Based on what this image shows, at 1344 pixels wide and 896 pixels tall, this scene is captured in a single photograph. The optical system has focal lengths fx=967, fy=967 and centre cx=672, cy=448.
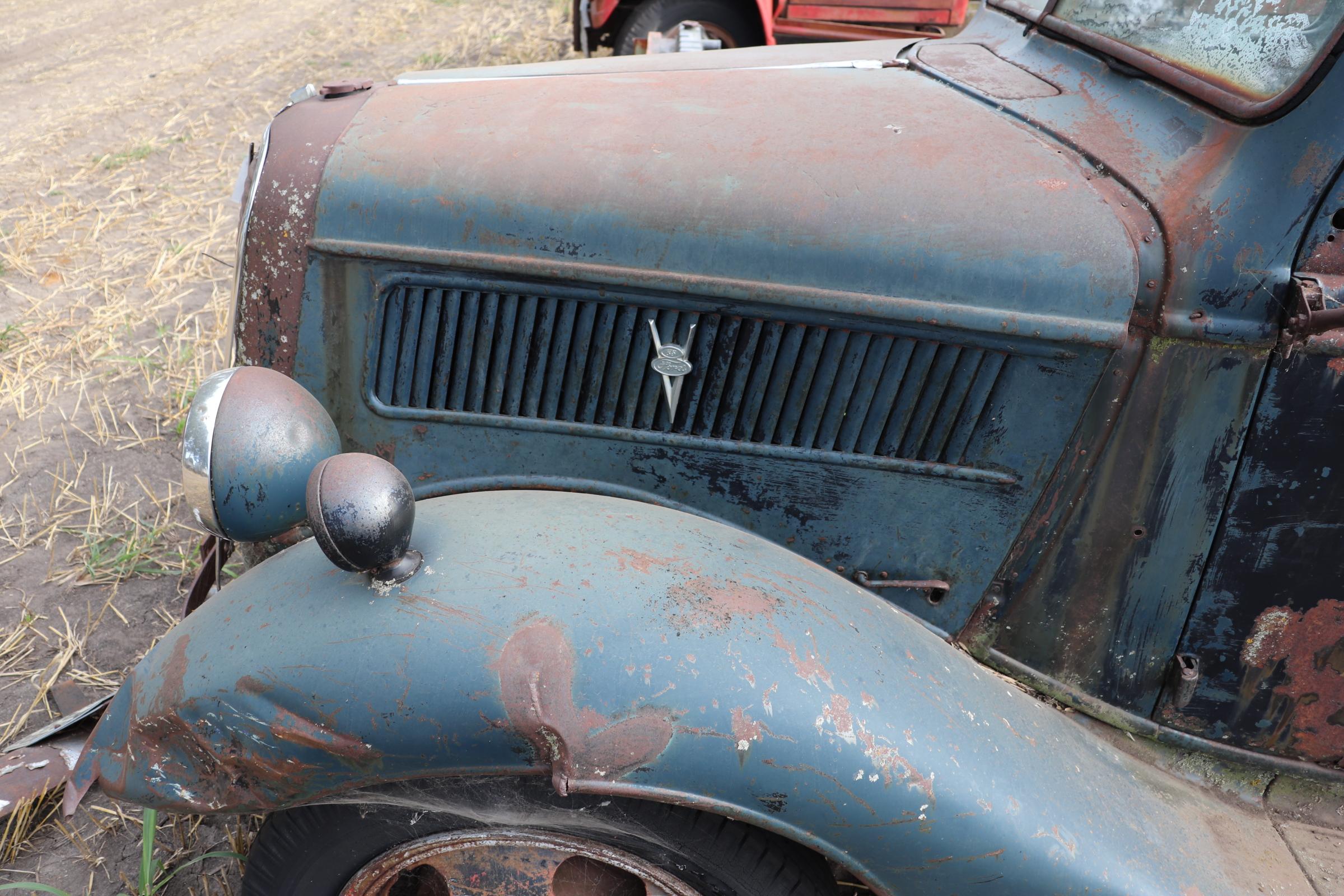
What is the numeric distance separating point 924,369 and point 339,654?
1057mm

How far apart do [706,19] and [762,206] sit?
4.88 metres

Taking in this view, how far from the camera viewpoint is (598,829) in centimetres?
146

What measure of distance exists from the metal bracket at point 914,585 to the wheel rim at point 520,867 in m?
0.65

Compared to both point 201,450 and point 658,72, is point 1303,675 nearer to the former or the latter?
point 658,72

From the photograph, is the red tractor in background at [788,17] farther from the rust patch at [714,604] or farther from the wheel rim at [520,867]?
the wheel rim at [520,867]

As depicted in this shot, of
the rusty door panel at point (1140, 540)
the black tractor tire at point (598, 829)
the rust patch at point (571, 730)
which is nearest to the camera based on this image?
the rust patch at point (571, 730)

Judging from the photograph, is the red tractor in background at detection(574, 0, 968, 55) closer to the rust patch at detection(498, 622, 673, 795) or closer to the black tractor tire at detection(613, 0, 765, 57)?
the black tractor tire at detection(613, 0, 765, 57)

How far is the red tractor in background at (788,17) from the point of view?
6.01 m

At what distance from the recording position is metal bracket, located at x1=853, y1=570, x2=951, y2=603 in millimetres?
1826

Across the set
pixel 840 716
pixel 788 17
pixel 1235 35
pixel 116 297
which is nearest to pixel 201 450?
pixel 840 716

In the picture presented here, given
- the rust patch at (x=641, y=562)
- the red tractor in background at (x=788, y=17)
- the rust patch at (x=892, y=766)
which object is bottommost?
the rust patch at (x=892, y=766)

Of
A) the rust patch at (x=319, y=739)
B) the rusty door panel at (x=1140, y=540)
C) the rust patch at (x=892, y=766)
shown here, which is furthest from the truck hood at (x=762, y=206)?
the rust patch at (x=319, y=739)

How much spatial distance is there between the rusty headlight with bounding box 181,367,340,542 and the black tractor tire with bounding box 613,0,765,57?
509cm

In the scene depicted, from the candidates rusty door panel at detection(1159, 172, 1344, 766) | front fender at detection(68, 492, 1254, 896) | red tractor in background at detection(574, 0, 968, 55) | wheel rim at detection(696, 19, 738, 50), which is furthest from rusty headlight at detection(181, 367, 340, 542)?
wheel rim at detection(696, 19, 738, 50)
